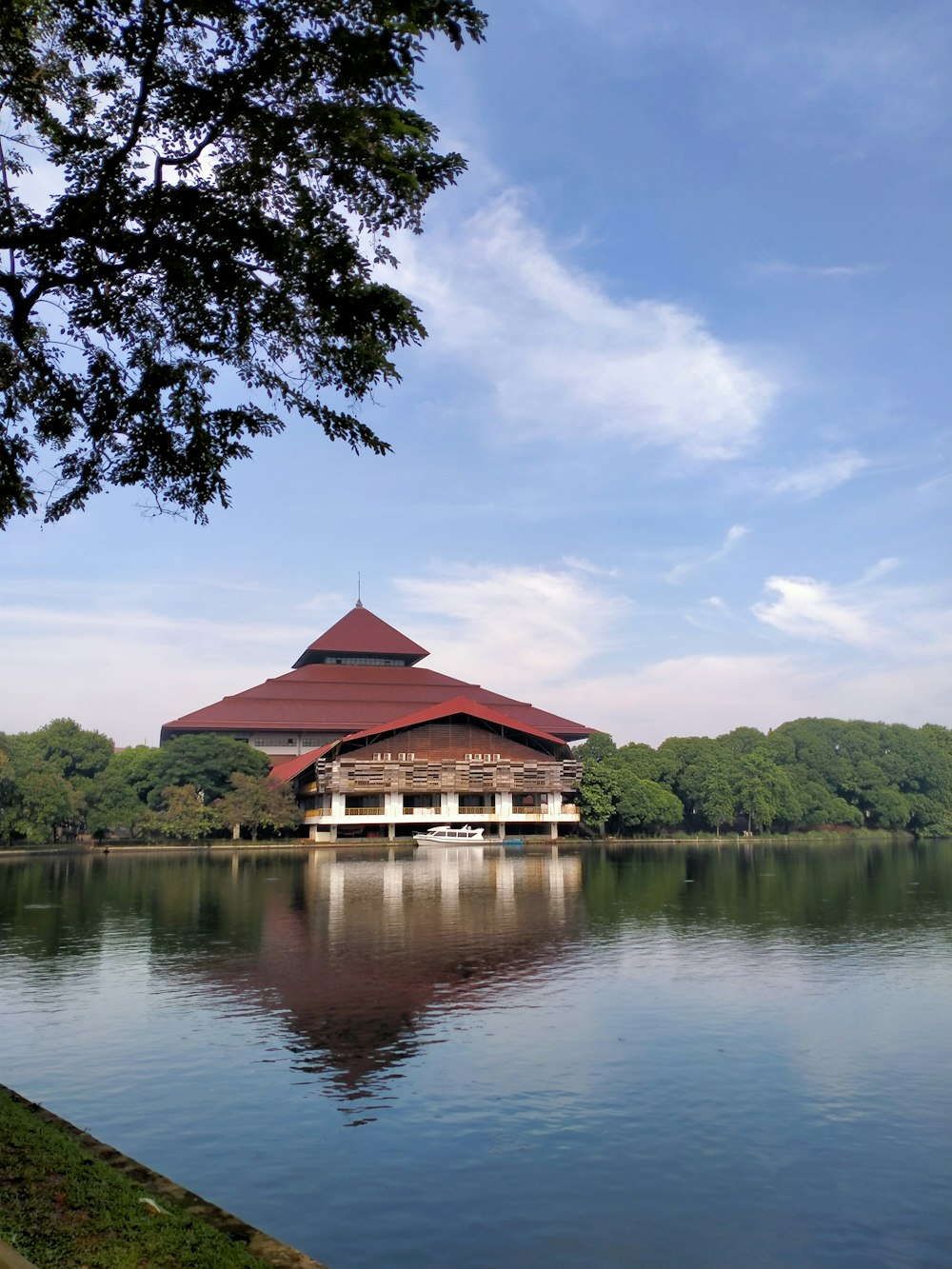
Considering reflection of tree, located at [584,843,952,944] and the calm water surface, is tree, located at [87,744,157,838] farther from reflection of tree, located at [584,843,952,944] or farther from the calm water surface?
the calm water surface

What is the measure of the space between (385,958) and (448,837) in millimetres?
44946

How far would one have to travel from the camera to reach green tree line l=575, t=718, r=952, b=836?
227 ft

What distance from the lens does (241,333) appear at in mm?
10961

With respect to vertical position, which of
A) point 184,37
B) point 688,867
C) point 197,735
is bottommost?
point 688,867

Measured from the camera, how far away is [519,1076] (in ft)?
34.9

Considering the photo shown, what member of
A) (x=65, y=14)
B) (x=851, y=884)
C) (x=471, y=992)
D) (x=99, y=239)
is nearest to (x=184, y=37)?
(x=65, y=14)

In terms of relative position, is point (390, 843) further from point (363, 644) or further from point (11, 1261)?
point (11, 1261)

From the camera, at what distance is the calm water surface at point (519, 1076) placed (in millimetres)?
7238

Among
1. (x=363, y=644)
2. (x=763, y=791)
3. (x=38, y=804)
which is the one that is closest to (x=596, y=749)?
(x=763, y=791)

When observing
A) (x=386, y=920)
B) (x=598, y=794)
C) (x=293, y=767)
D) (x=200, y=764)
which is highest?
(x=200, y=764)

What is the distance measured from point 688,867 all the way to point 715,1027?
31.3 m

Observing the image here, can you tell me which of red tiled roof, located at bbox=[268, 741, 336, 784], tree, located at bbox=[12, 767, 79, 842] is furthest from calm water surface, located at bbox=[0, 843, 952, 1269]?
red tiled roof, located at bbox=[268, 741, 336, 784]

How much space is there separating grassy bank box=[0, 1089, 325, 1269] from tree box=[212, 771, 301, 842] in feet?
172

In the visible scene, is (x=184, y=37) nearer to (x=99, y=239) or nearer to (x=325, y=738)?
(x=99, y=239)
